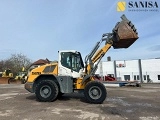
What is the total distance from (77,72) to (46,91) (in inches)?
75.9

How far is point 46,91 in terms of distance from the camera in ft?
40.3

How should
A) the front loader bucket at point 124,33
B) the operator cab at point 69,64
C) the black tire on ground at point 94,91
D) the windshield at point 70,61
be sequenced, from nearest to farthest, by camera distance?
the black tire on ground at point 94,91
the front loader bucket at point 124,33
the operator cab at point 69,64
the windshield at point 70,61

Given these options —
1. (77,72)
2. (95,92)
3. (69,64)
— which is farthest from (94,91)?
(69,64)

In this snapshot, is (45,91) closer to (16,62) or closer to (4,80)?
(4,80)

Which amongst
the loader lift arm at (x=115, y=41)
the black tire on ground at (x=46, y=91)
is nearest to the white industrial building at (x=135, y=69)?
the loader lift arm at (x=115, y=41)

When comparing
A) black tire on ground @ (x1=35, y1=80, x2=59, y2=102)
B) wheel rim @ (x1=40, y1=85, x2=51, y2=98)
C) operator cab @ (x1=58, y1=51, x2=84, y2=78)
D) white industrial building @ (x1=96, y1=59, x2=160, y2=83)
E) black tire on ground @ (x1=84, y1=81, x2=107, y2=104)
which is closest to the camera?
black tire on ground @ (x1=84, y1=81, x2=107, y2=104)

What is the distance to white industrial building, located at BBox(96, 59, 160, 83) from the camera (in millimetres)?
51438

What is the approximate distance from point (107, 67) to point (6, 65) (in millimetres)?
28022

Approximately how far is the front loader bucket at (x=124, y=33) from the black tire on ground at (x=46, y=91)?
161 inches

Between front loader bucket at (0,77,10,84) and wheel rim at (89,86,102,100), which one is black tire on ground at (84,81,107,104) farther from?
front loader bucket at (0,77,10,84)


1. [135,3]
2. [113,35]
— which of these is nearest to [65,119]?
[113,35]

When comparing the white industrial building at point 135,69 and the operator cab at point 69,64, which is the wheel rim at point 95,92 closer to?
the operator cab at point 69,64

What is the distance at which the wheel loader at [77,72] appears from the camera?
38.8ft

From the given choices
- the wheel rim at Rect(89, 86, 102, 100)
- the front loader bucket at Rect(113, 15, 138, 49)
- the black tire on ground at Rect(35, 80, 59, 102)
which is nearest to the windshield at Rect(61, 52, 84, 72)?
the black tire on ground at Rect(35, 80, 59, 102)
